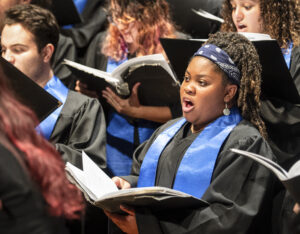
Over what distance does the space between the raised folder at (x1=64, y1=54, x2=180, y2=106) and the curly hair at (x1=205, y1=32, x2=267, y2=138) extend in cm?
71

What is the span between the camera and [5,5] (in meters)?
4.49

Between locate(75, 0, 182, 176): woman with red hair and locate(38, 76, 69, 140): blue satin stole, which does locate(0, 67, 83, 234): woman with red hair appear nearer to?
locate(38, 76, 69, 140): blue satin stole

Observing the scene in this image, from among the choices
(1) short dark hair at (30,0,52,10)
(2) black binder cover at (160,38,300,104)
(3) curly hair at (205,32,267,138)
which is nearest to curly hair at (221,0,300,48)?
(2) black binder cover at (160,38,300,104)

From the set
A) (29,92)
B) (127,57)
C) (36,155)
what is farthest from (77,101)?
(36,155)

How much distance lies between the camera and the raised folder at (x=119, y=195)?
8.10ft

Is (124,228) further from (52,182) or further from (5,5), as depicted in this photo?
(5,5)

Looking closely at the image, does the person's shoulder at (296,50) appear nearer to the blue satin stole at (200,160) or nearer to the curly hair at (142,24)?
the blue satin stole at (200,160)

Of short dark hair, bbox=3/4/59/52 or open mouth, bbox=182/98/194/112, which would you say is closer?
open mouth, bbox=182/98/194/112

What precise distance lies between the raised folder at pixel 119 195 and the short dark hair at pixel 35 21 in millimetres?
1392

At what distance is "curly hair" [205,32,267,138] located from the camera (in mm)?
3039

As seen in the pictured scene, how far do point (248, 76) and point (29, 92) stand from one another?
1231 mm

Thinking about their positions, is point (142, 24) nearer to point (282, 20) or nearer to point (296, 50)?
point (282, 20)

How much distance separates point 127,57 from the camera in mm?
4488

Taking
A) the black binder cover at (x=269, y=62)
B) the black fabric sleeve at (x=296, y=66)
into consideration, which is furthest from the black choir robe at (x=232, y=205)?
the black fabric sleeve at (x=296, y=66)
